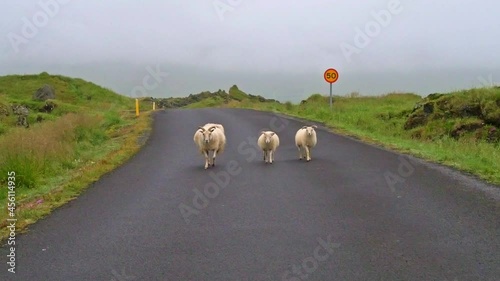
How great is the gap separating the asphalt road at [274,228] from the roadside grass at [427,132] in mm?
1100

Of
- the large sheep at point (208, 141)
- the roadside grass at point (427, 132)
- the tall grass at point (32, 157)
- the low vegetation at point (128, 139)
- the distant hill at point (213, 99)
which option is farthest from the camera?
the distant hill at point (213, 99)

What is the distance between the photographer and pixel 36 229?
792cm

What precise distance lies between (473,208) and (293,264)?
3.79 metres

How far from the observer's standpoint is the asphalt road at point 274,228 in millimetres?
5918

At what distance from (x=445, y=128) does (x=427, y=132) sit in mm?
893

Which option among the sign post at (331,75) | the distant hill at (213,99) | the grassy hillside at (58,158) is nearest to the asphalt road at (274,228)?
the grassy hillside at (58,158)

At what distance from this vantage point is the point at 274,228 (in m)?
7.57

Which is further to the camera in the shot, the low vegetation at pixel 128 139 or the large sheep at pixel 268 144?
the large sheep at pixel 268 144

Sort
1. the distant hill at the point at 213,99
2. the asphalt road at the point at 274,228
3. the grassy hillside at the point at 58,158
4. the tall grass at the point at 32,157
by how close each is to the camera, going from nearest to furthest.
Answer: the asphalt road at the point at 274,228, the grassy hillside at the point at 58,158, the tall grass at the point at 32,157, the distant hill at the point at 213,99

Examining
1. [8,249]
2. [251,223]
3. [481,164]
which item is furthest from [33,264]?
[481,164]

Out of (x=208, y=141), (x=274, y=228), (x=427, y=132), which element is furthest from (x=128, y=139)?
(x=274, y=228)

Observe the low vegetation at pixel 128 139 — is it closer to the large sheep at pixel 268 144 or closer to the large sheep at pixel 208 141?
the large sheep at pixel 208 141

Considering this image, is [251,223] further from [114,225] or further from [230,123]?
[230,123]

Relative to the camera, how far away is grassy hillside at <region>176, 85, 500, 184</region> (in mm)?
13631
